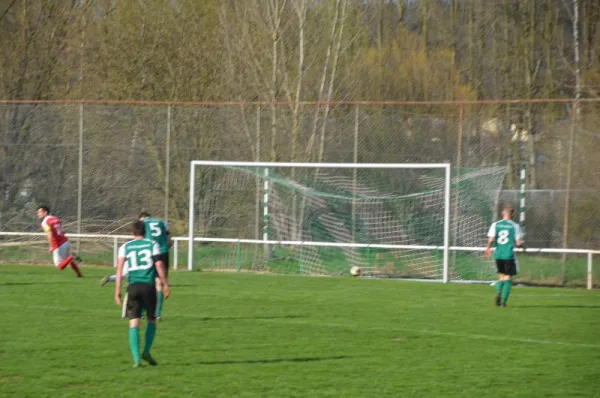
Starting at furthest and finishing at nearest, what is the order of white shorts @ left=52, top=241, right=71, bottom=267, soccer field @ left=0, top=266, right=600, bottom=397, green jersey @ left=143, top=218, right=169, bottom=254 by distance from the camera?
white shorts @ left=52, top=241, right=71, bottom=267 < green jersey @ left=143, top=218, right=169, bottom=254 < soccer field @ left=0, top=266, right=600, bottom=397

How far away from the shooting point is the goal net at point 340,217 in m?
24.6

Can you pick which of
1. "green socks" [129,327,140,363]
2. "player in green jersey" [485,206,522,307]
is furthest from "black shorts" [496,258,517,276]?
"green socks" [129,327,140,363]

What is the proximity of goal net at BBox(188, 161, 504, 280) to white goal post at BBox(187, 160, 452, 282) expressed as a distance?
0.03 m

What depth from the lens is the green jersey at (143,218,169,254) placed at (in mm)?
15758

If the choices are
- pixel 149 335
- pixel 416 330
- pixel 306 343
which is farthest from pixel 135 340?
pixel 416 330

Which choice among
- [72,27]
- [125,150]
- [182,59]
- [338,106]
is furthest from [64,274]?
[72,27]

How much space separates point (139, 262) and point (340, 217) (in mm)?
14734

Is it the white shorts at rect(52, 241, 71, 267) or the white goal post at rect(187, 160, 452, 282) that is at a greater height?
the white goal post at rect(187, 160, 452, 282)

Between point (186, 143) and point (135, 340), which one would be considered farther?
point (186, 143)

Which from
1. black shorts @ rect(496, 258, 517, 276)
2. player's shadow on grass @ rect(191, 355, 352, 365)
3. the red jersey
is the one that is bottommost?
player's shadow on grass @ rect(191, 355, 352, 365)

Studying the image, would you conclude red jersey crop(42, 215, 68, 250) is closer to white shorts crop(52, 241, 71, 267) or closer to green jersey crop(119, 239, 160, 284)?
white shorts crop(52, 241, 71, 267)

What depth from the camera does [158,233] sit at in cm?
1580

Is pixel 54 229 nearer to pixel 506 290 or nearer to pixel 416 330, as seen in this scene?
pixel 506 290

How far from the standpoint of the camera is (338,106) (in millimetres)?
27141
